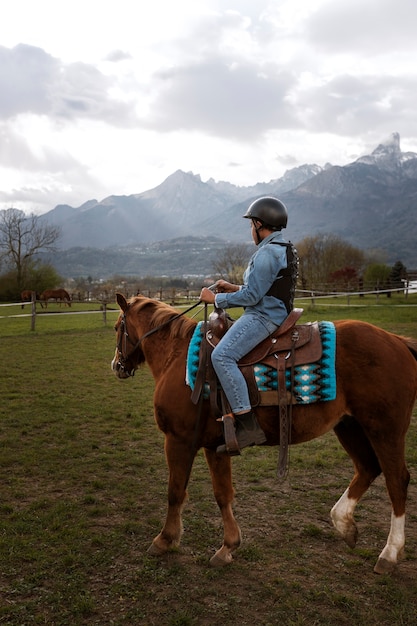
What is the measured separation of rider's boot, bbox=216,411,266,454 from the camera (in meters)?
3.79

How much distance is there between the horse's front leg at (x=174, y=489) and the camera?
156 inches

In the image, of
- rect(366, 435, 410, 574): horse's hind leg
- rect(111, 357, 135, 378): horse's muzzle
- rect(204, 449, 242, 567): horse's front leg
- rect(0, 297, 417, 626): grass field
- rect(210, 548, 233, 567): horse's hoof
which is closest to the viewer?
rect(0, 297, 417, 626): grass field

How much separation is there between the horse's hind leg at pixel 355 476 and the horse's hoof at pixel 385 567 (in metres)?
0.32

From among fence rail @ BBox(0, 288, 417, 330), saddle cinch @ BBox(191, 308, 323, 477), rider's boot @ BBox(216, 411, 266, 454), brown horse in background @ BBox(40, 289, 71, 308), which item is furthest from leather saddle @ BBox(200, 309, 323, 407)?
brown horse in background @ BBox(40, 289, 71, 308)

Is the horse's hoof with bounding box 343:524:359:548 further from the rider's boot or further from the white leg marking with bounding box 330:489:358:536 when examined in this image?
the rider's boot

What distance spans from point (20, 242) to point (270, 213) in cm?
4985

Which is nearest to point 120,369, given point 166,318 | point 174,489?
point 166,318

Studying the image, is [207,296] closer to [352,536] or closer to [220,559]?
[220,559]

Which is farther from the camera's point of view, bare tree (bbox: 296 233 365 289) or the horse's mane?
bare tree (bbox: 296 233 365 289)

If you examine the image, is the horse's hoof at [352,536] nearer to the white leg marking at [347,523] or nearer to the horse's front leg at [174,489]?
the white leg marking at [347,523]

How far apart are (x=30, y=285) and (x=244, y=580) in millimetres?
47609

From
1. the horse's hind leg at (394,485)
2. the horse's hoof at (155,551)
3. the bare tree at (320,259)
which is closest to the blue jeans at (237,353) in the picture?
the horse's hind leg at (394,485)

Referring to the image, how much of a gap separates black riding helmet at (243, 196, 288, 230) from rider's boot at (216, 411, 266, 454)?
163 centimetres

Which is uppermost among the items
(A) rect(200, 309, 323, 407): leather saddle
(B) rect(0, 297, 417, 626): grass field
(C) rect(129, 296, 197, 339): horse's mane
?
(C) rect(129, 296, 197, 339): horse's mane
